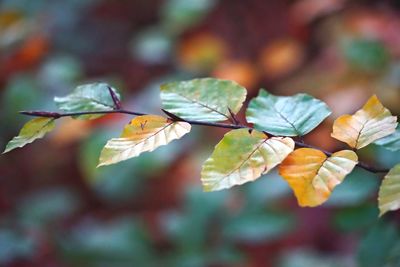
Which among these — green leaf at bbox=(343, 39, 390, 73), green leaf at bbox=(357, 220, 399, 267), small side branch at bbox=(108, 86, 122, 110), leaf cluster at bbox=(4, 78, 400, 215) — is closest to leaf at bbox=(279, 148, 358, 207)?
leaf cluster at bbox=(4, 78, 400, 215)

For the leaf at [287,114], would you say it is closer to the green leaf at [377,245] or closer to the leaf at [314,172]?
the leaf at [314,172]

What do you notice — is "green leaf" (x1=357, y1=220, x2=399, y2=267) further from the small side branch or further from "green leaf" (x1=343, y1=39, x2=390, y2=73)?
"green leaf" (x1=343, y1=39, x2=390, y2=73)

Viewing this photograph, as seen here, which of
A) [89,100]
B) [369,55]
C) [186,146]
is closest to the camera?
[89,100]

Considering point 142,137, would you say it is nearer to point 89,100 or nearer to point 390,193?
point 89,100

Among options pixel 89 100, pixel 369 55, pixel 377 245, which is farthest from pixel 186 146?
pixel 89 100

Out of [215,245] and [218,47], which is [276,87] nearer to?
[218,47]

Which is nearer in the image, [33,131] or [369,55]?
[33,131]

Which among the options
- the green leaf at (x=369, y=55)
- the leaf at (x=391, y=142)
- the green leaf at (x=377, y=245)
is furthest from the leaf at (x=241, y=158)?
the green leaf at (x=369, y=55)
